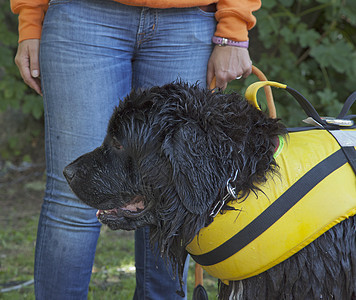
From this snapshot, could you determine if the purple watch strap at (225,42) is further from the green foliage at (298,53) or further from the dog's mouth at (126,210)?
the green foliage at (298,53)

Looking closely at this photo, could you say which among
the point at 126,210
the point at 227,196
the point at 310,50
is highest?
the point at 227,196

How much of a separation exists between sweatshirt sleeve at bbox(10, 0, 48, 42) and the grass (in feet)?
5.47

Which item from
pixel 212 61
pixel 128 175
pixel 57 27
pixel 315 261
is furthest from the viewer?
pixel 212 61

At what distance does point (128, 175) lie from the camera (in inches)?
63.5

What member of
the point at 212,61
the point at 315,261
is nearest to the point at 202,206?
the point at 315,261

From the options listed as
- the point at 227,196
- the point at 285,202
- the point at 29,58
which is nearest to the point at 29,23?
the point at 29,58

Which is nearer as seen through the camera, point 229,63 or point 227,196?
point 227,196

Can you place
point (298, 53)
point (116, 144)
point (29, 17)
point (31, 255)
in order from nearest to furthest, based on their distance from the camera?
point (116, 144)
point (29, 17)
point (31, 255)
point (298, 53)

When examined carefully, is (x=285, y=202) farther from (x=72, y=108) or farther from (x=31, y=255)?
(x=31, y=255)

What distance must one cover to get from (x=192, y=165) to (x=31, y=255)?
2.59 m

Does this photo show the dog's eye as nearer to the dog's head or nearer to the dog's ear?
the dog's head

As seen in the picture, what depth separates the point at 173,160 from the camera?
4.85 feet

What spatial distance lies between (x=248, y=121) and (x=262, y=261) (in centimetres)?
48

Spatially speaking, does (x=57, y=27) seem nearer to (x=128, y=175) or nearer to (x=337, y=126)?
(x=128, y=175)
